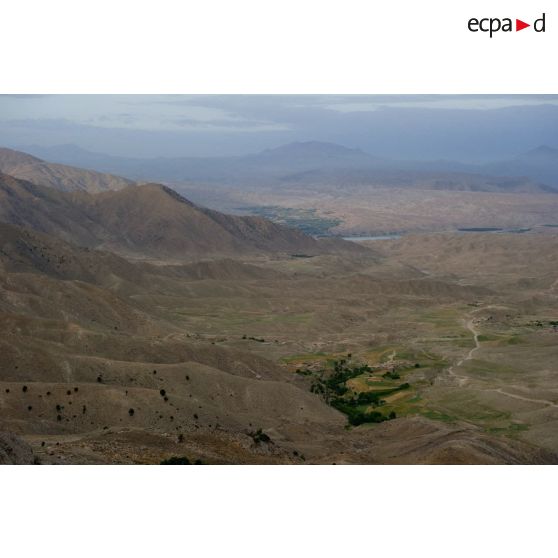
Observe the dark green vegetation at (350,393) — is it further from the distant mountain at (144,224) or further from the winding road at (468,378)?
the distant mountain at (144,224)

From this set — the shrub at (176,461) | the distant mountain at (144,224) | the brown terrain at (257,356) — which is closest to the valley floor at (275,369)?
the brown terrain at (257,356)

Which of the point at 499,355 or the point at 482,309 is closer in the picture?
the point at 499,355

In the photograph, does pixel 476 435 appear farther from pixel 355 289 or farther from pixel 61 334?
pixel 355 289

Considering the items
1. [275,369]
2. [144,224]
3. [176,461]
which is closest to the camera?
[176,461]

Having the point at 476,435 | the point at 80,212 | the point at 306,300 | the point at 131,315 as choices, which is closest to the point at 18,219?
the point at 80,212

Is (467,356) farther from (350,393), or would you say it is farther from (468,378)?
(350,393)

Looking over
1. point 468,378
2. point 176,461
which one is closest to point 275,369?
point 468,378
